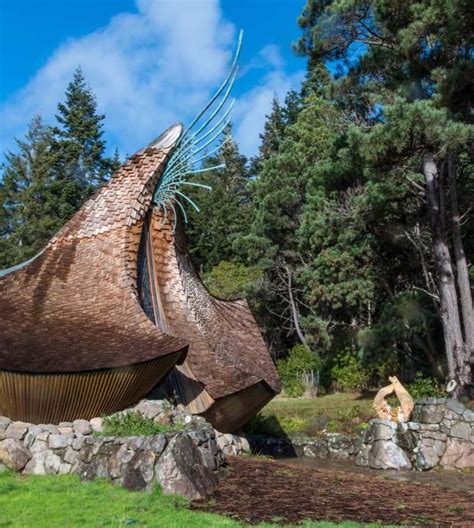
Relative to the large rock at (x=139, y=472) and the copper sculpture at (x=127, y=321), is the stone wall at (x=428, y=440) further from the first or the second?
the large rock at (x=139, y=472)

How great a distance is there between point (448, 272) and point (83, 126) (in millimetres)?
28204

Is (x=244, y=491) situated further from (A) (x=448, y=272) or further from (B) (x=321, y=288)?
(B) (x=321, y=288)

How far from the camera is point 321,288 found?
21.0 m

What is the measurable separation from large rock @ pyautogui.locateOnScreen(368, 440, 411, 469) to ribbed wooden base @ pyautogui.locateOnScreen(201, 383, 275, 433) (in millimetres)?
2085

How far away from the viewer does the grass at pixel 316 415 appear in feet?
45.2

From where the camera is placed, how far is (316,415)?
597 inches

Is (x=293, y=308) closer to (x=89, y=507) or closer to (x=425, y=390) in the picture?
(x=425, y=390)

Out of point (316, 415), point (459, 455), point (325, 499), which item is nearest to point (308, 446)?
point (316, 415)

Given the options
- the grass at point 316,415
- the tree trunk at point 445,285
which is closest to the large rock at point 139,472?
the grass at point 316,415

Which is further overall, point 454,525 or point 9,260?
point 9,260

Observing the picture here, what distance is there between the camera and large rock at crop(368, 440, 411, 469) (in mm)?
10656

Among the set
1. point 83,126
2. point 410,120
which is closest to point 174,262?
point 410,120

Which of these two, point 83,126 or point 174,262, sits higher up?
point 83,126

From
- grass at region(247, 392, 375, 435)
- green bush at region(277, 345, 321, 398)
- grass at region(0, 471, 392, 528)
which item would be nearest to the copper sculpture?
grass at region(0, 471, 392, 528)
